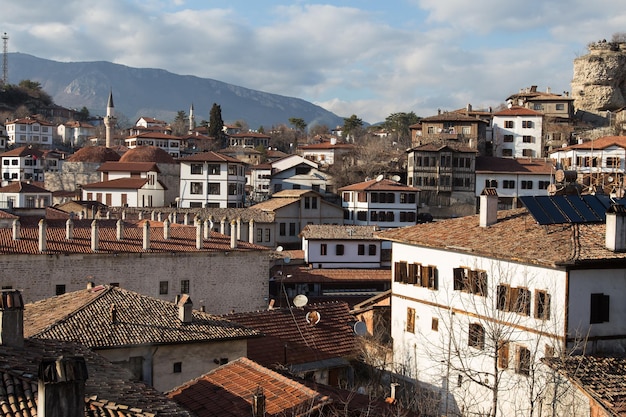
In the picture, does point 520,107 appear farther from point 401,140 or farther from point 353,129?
point 353,129

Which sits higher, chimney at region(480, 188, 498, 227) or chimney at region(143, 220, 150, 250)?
chimney at region(480, 188, 498, 227)

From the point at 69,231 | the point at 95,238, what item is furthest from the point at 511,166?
the point at 69,231

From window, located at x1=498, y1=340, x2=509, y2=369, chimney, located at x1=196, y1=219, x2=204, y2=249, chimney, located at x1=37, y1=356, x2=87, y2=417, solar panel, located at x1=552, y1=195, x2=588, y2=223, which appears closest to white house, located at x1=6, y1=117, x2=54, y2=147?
chimney, located at x1=196, y1=219, x2=204, y2=249

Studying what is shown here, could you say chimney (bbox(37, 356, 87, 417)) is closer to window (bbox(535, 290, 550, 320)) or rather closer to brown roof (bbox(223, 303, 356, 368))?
brown roof (bbox(223, 303, 356, 368))

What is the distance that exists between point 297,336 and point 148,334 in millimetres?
7213

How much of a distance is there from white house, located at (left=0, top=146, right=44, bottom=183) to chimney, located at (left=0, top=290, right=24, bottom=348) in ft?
302

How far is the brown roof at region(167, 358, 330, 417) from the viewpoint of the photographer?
14805 millimetres

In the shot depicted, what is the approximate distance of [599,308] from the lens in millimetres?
20547

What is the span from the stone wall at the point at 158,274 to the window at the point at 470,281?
12955 mm

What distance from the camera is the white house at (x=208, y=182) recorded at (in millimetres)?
64250

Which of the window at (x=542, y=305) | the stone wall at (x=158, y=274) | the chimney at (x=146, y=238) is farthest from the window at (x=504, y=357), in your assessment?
the chimney at (x=146, y=238)

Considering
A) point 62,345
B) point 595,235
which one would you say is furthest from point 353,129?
point 62,345

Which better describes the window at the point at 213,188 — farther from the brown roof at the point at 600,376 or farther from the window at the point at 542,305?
the brown roof at the point at 600,376

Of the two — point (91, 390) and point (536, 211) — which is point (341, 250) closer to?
point (536, 211)
